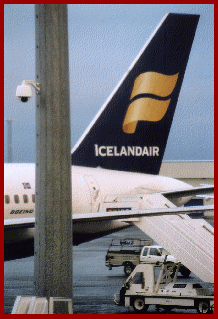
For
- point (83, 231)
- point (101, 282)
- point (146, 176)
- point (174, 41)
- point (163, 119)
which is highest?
point (174, 41)

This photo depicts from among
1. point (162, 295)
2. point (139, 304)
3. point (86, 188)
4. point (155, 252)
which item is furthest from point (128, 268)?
point (162, 295)

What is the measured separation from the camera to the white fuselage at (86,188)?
2259cm

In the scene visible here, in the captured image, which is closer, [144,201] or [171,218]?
[171,218]

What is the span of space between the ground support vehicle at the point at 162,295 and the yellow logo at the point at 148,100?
7473mm

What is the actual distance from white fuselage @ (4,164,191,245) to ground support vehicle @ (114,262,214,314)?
8.88ft

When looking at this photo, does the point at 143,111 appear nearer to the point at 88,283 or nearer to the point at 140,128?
the point at 140,128

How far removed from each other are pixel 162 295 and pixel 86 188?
572 cm

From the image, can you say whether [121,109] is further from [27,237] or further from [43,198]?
[43,198]

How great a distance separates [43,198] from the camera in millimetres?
11680

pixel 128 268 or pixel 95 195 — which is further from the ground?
pixel 95 195

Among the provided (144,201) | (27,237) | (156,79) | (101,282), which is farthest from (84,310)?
(156,79)

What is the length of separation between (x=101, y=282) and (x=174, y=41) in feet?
34.7

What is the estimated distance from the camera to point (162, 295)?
19.6 m

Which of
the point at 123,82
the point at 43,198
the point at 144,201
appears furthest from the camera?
the point at 123,82
